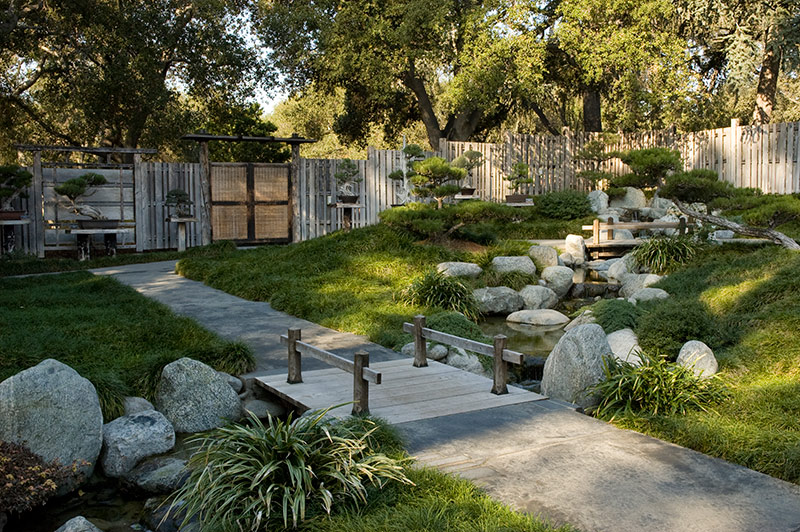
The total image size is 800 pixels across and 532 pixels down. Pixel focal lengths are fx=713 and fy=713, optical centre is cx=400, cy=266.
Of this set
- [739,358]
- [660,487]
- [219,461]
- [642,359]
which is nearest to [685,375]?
[642,359]

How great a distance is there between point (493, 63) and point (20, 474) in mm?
16936

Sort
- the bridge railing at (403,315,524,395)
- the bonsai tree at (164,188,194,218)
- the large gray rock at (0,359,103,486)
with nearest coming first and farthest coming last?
1. the large gray rock at (0,359,103,486)
2. the bridge railing at (403,315,524,395)
3. the bonsai tree at (164,188,194,218)

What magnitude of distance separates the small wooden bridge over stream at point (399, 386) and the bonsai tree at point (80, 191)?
32.8 ft

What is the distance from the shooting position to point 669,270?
38.7ft

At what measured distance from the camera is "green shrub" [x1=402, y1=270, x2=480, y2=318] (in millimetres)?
9867

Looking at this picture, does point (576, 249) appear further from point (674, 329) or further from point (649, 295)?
point (674, 329)

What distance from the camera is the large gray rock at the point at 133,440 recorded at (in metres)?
5.01

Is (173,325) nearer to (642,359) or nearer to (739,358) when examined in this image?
(642,359)

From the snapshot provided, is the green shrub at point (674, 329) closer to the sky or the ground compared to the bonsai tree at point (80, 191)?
closer to the ground

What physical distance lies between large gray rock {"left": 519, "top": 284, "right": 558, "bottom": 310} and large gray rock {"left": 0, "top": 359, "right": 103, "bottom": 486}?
7760 millimetres

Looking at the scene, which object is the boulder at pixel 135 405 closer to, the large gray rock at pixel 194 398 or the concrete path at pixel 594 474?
the large gray rock at pixel 194 398

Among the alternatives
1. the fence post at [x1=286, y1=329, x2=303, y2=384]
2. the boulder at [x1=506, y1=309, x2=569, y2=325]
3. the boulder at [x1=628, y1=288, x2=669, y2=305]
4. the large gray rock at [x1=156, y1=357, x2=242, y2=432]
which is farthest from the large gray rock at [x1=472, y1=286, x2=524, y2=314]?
the large gray rock at [x1=156, y1=357, x2=242, y2=432]

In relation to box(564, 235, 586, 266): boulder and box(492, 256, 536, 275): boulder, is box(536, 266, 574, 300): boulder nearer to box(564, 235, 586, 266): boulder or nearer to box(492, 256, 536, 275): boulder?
box(492, 256, 536, 275): boulder

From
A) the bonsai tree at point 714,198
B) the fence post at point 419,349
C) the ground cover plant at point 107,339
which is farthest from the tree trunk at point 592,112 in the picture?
the fence post at point 419,349
